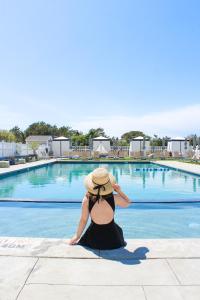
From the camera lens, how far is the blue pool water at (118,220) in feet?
18.2

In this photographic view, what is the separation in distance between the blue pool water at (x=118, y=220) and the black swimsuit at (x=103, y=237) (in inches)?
83.3

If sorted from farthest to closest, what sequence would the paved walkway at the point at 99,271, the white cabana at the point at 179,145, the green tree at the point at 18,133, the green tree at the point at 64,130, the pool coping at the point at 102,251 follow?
the green tree at the point at 18,133 → the green tree at the point at 64,130 → the white cabana at the point at 179,145 → the pool coping at the point at 102,251 → the paved walkway at the point at 99,271

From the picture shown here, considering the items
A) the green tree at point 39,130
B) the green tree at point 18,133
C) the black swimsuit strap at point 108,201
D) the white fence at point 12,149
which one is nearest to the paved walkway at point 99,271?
the black swimsuit strap at point 108,201

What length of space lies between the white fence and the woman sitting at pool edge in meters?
18.5

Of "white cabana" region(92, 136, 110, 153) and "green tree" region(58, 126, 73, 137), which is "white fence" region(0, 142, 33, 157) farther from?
"green tree" region(58, 126, 73, 137)

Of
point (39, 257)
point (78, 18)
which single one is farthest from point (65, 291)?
point (78, 18)

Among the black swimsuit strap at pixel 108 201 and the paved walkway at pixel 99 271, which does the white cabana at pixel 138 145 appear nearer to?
the paved walkway at pixel 99 271

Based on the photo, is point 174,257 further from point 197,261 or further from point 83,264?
point 83,264

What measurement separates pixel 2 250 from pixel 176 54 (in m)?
14.7

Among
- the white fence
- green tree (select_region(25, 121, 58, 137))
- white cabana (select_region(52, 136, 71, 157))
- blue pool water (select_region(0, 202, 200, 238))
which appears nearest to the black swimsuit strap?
blue pool water (select_region(0, 202, 200, 238))

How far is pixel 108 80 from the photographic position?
1983 centimetres

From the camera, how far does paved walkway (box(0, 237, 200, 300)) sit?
2266mm

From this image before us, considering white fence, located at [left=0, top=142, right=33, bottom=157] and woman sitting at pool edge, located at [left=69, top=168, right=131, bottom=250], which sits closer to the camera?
woman sitting at pool edge, located at [left=69, top=168, right=131, bottom=250]

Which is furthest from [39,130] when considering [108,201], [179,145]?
[108,201]
